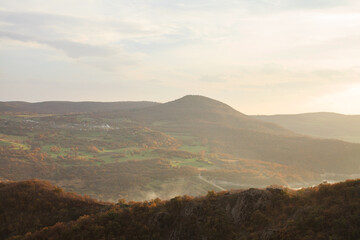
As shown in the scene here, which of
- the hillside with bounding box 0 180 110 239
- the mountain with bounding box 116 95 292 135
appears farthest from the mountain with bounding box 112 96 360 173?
the hillside with bounding box 0 180 110 239

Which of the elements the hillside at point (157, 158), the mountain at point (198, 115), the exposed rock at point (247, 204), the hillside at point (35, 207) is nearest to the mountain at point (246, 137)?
the mountain at point (198, 115)

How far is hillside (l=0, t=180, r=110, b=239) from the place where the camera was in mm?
16347

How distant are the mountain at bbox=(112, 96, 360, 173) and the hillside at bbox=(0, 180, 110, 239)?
7421 centimetres

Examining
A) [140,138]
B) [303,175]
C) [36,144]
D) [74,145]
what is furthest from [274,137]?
[36,144]

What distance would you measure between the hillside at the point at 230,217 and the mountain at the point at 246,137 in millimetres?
70121

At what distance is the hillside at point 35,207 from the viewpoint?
16347mm

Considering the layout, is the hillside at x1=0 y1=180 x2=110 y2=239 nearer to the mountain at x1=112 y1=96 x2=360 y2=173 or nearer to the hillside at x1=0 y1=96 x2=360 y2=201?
the hillside at x1=0 y1=96 x2=360 y2=201

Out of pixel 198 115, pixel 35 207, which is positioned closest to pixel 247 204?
pixel 35 207

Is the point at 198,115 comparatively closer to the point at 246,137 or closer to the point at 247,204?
the point at 246,137

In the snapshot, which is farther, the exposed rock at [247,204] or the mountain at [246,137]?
Answer: the mountain at [246,137]

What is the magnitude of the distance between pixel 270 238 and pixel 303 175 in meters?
66.5

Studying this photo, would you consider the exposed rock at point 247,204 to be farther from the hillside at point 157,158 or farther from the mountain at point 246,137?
the mountain at point 246,137

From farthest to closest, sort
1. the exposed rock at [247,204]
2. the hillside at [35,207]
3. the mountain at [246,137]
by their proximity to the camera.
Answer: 1. the mountain at [246,137]
2. the hillside at [35,207]
3. the exposed rock at [247,204]

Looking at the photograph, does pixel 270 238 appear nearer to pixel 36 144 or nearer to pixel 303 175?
pixel 303 175
